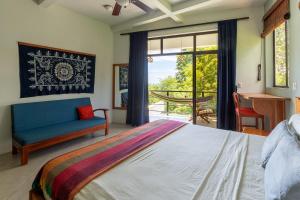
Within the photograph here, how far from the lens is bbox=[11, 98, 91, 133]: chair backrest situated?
3.07m

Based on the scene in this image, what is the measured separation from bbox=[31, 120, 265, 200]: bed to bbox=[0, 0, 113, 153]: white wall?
235 cm

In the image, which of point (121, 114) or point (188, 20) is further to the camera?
point (121, 114)

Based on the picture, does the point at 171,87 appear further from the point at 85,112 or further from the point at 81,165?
the point at 81,165

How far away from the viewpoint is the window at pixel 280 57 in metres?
2.95

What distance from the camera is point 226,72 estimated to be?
388 centimetres

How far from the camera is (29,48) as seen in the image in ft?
10.9

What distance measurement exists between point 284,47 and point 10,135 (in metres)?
4.83

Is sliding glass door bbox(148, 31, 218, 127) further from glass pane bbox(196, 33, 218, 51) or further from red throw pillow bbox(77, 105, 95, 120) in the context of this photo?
red throw pillow bbox(77, 105, 95, 120)

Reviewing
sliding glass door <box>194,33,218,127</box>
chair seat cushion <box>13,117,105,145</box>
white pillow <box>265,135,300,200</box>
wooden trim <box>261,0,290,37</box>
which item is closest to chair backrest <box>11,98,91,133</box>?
chair seat cushion <box>13,117,105,145</box>

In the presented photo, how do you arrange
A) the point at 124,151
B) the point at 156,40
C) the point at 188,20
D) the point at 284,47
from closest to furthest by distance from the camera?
the point at 124,151
the point at 284,47
the point at 188,20
the point at 156,40

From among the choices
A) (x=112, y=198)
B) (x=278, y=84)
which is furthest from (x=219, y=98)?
(x=112, y=198)

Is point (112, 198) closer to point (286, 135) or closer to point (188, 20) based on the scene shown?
point (286, 135)

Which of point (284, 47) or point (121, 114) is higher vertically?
point (284, 47)

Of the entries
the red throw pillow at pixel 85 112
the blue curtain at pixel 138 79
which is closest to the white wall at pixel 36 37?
the red throw pillow at pixel 85 112
